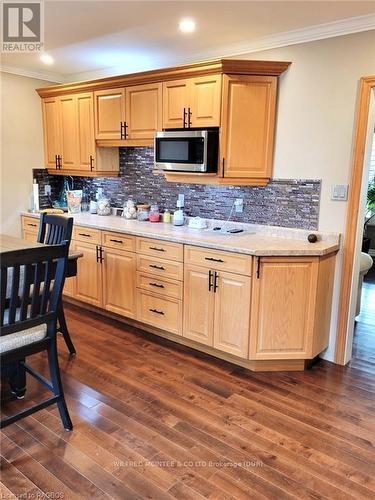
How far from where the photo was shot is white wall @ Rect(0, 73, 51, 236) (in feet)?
14.2

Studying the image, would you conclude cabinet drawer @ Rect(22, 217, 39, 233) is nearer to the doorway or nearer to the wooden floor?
Result: the wooden floor

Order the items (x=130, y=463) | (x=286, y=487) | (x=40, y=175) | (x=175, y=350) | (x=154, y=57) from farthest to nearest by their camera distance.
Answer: (x=40, y=175)
(x=154, y=57)
(x=175, y=350)
(x=130, y=463)
(x=286, y=487)

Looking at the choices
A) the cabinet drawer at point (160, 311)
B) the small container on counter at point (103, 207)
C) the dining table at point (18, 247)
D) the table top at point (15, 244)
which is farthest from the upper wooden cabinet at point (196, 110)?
the table top at point (15, 244)

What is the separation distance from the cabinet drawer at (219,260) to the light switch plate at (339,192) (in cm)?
82

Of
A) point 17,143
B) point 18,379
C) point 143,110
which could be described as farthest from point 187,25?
point 18,379

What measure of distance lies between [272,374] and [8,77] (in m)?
3.96

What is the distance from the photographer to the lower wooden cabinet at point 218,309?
2893 mm

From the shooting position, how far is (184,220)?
3844mm

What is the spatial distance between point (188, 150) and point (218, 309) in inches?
51.0

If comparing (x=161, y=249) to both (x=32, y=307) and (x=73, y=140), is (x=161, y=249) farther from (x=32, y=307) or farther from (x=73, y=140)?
(x=73, y=140)

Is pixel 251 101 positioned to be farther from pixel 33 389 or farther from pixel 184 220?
pixel 33 389

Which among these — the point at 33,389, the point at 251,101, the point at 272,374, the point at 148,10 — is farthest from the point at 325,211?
the point at 33,389

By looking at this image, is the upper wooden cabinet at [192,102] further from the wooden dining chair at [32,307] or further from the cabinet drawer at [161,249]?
the wooden dining chair at [32,307]

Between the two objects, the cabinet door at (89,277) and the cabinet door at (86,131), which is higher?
the cabinet door at (86,131)
